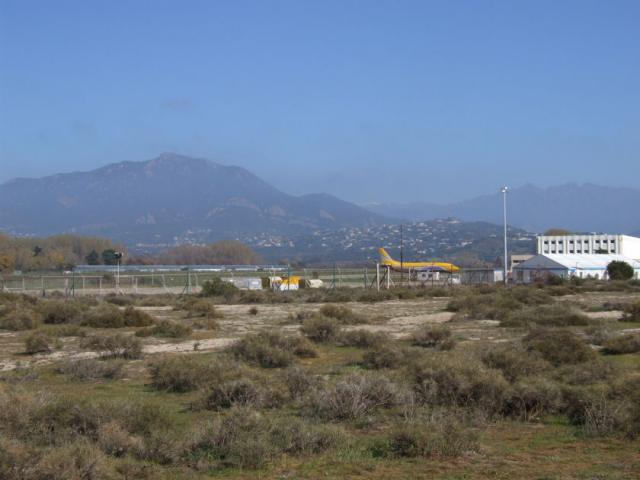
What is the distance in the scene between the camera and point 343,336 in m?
23.9

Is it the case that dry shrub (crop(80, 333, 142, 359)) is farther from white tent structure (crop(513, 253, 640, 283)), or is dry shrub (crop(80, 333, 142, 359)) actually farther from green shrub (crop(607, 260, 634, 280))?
green shrub (crop(607, 260, 634, 280))

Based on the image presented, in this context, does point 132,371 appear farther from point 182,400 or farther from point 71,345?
point 71,345

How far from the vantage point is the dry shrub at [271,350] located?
61.3 ft

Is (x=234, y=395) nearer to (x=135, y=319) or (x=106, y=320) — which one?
(x=106, y=320)

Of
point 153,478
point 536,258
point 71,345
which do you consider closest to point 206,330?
point 71,345

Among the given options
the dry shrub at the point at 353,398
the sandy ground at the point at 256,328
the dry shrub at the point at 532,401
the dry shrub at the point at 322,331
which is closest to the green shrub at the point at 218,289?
the sandy ground at the point at 256,328

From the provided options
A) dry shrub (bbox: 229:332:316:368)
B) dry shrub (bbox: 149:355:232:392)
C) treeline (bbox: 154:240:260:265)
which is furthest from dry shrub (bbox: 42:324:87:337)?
treeline (bbox: 154:240:260:265)

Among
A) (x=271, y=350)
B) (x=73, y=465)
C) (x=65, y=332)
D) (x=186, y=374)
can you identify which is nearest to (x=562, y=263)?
(x=65, y=332)

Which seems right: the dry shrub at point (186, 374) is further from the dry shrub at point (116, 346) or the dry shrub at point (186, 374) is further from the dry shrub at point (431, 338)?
the dry shrub at point (431, 338)

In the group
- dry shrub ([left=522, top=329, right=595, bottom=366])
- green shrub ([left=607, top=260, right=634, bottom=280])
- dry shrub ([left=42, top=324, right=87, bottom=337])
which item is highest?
green shrub ([left=607, top=260, right=634, bottom=280])

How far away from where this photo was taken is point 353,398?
1249 cm

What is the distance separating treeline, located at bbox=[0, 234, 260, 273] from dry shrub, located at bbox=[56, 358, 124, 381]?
361 ft

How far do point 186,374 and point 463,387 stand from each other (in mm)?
5202

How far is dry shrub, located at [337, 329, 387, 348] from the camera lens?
22.2 m
